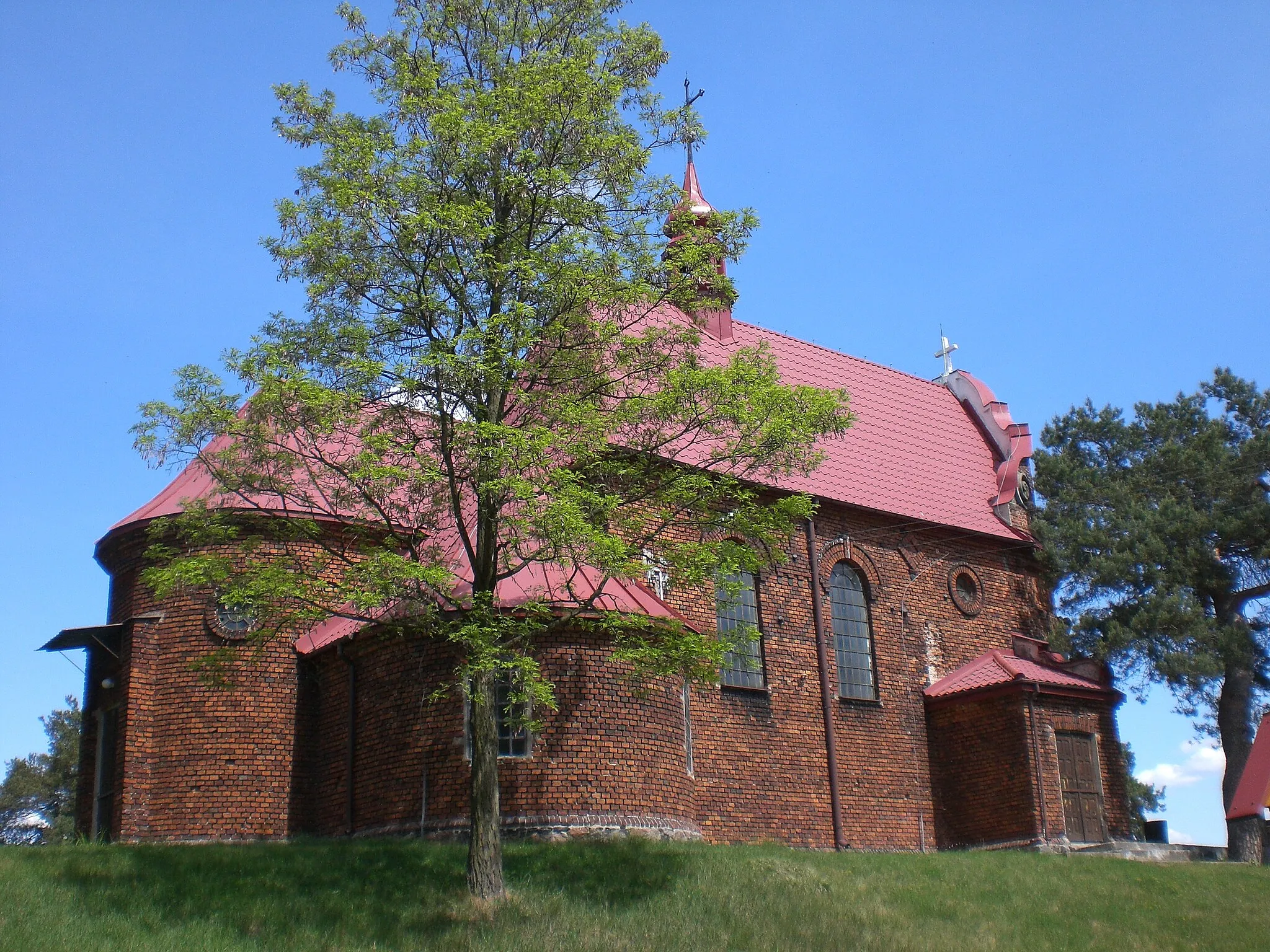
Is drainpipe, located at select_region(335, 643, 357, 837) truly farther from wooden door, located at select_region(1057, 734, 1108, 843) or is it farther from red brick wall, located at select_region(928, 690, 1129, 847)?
wooden door, located at select_region(1057, 734, 1108, 843)

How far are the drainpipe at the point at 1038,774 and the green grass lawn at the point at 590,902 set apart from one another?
3.37 meters

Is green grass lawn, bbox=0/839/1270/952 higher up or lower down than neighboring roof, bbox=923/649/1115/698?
lower down

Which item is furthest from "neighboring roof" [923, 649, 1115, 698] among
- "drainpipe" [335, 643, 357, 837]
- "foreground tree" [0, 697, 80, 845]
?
"foreground tree" [0, 697, 80, 845]

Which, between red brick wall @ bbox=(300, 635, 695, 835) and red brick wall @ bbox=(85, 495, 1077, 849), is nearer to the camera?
red brick wall @ bbox=(300, 635, 695, 835)

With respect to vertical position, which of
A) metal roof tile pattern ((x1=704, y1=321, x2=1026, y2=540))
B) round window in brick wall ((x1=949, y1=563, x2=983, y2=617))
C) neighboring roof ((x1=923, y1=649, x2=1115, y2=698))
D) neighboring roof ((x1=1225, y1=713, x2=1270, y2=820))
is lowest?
neighboring roof ((x1=1225, y1=713, x2=1270, y2=820))

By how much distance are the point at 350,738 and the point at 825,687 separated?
25.9 feet

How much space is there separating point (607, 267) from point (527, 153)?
1.53m

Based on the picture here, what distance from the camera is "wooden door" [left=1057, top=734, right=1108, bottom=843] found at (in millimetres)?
22453

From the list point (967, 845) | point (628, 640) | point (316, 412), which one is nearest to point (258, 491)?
point (316, 412)

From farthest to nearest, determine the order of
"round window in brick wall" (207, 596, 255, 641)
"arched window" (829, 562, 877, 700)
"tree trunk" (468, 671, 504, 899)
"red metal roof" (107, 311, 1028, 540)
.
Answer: "red metal roof" (107, 311, 1028, 540) → "arched window" (829, 562, 877, 700) → "round window in brick wall" (207, 596, 255, 641) → "tree trunk" (468, 671, 504, 899)

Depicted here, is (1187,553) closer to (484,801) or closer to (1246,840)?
(1246,840)

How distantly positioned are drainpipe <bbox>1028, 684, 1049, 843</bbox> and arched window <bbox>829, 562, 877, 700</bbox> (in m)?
2.60

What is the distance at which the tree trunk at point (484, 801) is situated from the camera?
1402 centimetres

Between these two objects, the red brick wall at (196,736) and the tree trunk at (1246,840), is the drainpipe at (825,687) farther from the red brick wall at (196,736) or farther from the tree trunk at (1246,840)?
the red brick wall at (196,736)
